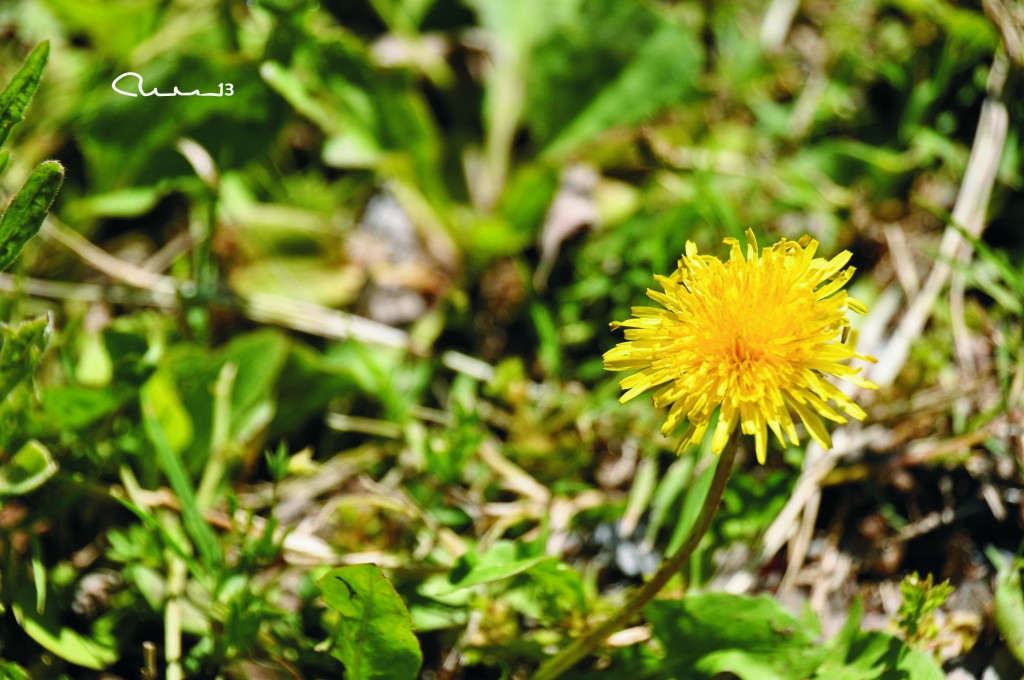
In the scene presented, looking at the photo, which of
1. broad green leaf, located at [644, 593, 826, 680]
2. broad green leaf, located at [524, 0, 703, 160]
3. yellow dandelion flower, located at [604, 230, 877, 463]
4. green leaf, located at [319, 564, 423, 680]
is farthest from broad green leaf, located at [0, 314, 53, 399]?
broad green leaf, located at [524, 0, 703, 160]

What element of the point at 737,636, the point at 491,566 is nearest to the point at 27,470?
the point at 491,566

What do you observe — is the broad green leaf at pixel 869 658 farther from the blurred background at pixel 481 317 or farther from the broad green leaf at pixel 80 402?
the broad green leaf at pixel 80 402

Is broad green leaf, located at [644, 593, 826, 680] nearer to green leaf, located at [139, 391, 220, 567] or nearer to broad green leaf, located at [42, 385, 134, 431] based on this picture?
green leaf, located at [139, 391, 220, 567]

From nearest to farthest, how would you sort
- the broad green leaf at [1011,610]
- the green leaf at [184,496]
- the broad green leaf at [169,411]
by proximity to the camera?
the broad green leaf at [1011,610] < the green leaf at [184,496] < the broad green leaf at [169,411]

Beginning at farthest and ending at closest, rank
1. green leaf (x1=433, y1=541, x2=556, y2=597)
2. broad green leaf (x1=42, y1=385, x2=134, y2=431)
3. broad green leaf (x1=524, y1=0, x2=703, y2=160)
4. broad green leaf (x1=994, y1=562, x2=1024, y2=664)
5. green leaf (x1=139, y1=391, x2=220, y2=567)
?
broad green leaf (x1=524, y1=0, x2=703, y2=160) → broad green leaf (x1=42, y1=385, x2=134, y2=431) → green leaf (x1=139, y1=391, x2=220, y2=567) → broad green leaf (x1=994, y1=562, x2=1024, y2=664) → green leaf (x1=433, y1=541, x2=556, y2=597)

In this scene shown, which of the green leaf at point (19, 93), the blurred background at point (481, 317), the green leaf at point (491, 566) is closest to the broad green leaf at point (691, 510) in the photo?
the blurred background at point (481, 317)

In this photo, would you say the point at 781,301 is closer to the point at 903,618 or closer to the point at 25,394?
the point at 903,618
